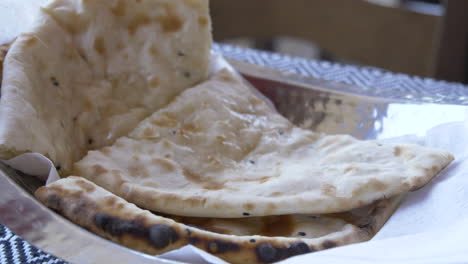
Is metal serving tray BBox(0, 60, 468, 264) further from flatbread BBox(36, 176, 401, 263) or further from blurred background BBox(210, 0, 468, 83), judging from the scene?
blurred background BBox(210, 0, 468, 83)

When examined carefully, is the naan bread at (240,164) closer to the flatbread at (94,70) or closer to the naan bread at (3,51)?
the flatbread at (94,70)

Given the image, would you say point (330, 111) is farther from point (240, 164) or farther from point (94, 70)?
point (94, 70)

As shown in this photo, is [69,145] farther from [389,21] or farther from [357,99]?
[389,21]

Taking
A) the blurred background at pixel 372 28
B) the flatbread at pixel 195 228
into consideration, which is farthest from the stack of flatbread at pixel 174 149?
the blurred background at pixel 372 28

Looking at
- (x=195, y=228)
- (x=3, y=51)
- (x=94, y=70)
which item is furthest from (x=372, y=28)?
(x=195, y=228)

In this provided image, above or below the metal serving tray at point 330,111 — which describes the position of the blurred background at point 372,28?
below

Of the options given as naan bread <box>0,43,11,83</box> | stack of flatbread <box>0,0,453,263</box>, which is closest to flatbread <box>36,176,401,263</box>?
stack of flatbread <box>0,0,453,263</box>

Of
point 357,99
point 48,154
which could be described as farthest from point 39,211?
point 357,99
